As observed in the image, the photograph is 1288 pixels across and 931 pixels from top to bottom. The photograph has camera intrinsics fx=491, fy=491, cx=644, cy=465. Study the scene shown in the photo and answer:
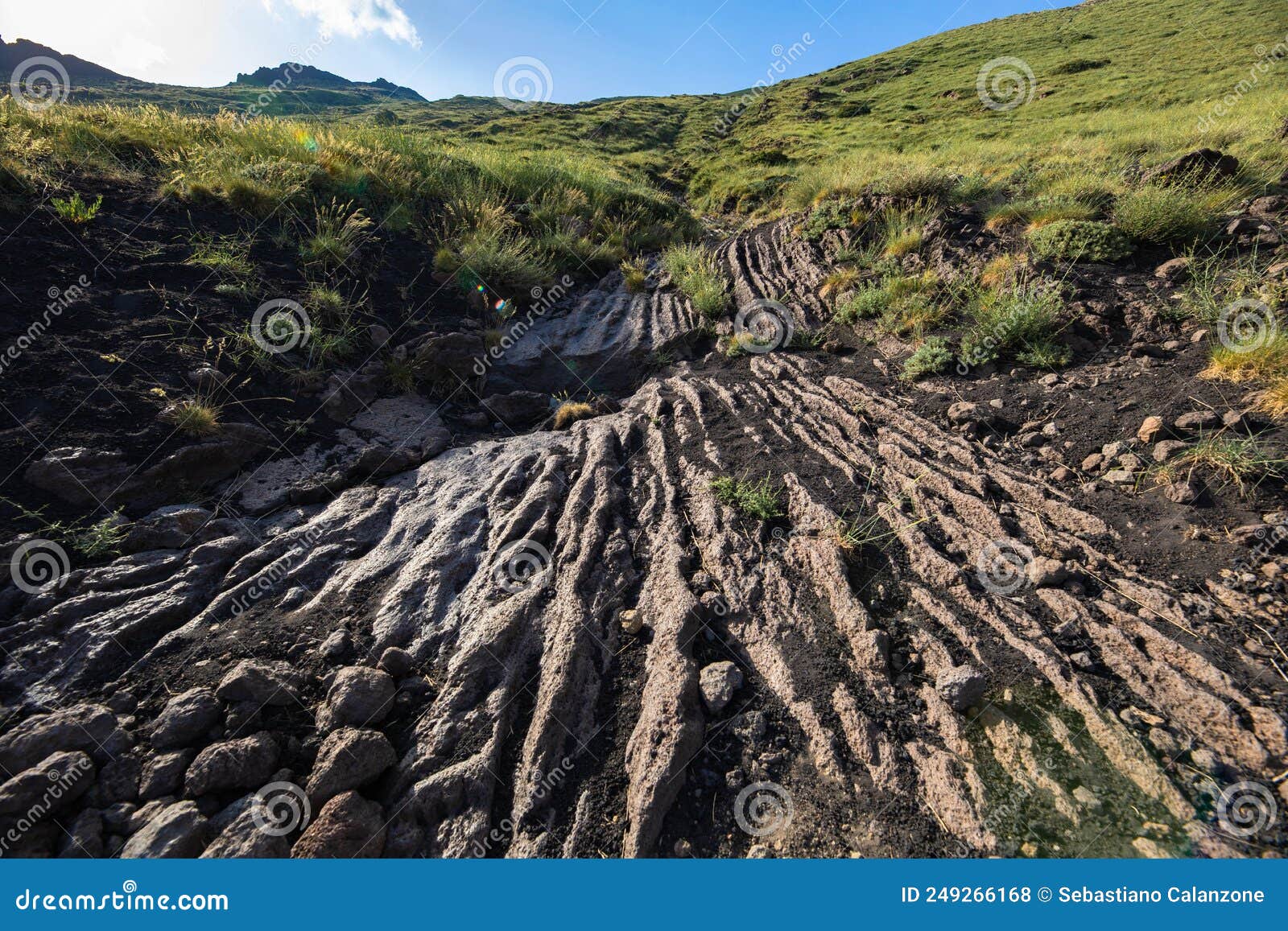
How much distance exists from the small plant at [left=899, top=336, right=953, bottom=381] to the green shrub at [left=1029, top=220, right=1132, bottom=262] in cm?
205

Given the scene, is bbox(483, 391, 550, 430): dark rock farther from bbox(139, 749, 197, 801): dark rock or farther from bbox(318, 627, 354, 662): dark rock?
bbox(139, 749, 197, 801): dark rock

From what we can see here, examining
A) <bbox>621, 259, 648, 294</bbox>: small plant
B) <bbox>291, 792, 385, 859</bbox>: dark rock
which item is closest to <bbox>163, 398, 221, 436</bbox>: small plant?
<bbox>291, 792, 385, 859</bbox>: dark rock

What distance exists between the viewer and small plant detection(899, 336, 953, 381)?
5.82 meters

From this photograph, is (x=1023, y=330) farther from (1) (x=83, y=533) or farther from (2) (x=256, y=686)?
(1) (x=83, y=533)

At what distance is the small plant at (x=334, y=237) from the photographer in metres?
6.93

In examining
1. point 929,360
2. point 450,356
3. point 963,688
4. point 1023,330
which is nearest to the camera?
point 963,688

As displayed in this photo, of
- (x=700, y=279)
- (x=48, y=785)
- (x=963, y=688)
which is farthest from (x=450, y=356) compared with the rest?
(x=963, y=688)

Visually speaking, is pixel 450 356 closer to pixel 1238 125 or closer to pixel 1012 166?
pixel 1012 166

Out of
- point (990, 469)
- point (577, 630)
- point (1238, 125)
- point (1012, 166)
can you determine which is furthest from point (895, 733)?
point (1238, 125)

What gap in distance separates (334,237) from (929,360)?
842 centimetres

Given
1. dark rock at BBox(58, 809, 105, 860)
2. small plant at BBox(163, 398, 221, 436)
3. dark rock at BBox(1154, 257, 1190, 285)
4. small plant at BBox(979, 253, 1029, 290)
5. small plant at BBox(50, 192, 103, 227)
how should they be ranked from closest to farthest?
1. dark rock at BBox(58, 809, 105, 860)
2. small plant at BBox(163, 398, 221, 436)
3. dark rock at BBox(1154, 257, 1190, 285)
4. small plant at BBox(50, 192, 103, 227)
5. small plant at BBox(979, 253, 1029, 290)

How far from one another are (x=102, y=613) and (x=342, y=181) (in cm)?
811

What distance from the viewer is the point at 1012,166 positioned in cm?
1051

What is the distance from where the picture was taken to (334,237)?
731 centimetres
